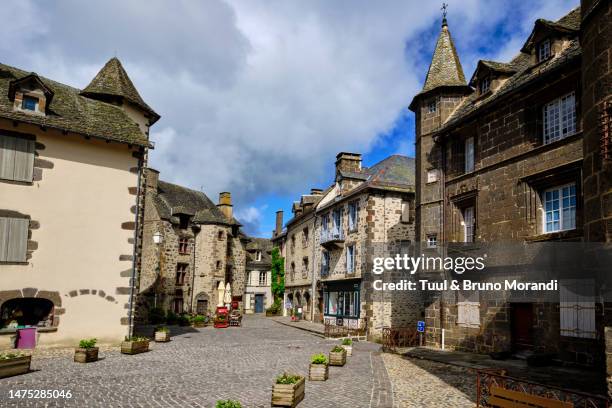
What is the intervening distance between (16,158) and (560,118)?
16.7 meters

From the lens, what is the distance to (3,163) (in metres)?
14.7

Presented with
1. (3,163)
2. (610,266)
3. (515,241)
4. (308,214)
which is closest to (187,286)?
(308,214)

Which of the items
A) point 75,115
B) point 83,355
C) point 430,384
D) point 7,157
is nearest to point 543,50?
point 430,384

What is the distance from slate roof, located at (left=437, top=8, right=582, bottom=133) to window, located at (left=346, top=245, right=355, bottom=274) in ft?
32.9

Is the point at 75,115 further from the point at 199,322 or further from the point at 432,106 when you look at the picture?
the point at 199,322

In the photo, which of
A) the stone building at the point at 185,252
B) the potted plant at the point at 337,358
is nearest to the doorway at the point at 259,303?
the stone building at the point at 185,252

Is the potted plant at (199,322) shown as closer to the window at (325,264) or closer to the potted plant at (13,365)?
the window at (325,264)

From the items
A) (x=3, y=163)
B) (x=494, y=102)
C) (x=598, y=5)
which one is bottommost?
(x=3, y=163)

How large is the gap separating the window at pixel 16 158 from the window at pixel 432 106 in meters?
15.3

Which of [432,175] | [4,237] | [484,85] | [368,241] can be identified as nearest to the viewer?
[4,237]

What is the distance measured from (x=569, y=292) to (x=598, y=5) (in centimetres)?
881

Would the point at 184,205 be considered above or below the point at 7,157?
above

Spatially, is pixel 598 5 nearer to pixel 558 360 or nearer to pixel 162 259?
pixel 558 360

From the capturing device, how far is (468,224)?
712 inches
